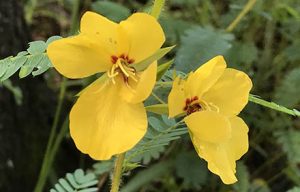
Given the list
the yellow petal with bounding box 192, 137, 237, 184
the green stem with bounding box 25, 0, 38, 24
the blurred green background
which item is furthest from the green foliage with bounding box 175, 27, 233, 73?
the yellow petal with bounding box 192, 137, 237, 184

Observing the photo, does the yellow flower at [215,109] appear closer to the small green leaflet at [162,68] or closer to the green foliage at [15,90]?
the small green leaflet at [162,68]

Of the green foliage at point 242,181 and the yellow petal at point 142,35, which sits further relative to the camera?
the green foliage at point 242,181

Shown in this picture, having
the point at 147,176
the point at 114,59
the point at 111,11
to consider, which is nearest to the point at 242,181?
the point at 147,176

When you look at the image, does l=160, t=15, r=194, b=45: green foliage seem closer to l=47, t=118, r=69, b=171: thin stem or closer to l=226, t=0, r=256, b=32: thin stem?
l=226, t=0, r=256, b=32: thin stem

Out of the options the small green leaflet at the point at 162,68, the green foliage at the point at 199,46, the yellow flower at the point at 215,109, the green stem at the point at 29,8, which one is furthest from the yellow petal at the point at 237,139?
the green stem at the point at 29,8

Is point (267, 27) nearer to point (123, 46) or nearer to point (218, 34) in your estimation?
point (218, 34)

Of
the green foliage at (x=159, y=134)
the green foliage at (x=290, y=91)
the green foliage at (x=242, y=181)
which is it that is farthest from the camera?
the green foliage at (x=290, y=91)
